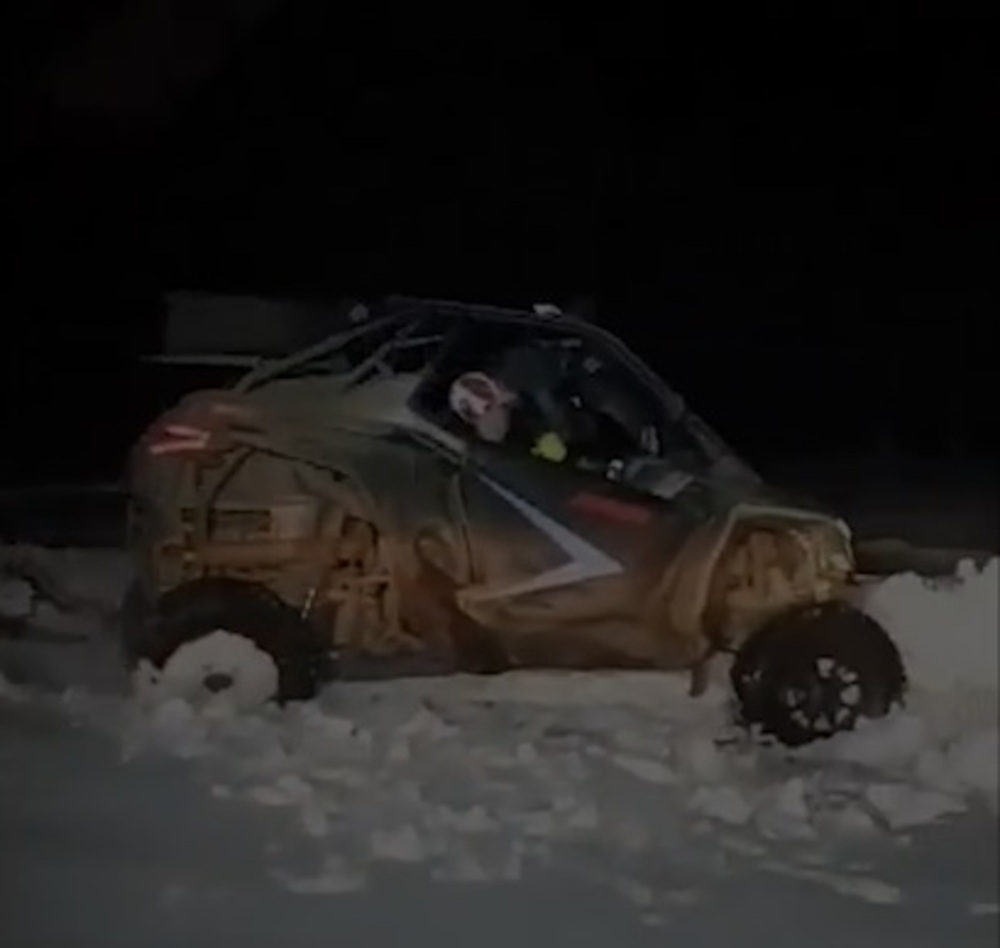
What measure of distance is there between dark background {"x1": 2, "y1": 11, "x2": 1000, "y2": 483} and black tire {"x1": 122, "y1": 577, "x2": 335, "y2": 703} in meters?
0.08

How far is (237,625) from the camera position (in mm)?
1204

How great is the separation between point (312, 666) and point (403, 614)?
0.06 metres

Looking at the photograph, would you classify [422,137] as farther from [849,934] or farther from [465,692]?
[849,934]

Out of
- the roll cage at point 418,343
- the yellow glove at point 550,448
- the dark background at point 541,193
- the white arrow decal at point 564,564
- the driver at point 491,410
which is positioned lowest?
the white arrow decal at point 564,564

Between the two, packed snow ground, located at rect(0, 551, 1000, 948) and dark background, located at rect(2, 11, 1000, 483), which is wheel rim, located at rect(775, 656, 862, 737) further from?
dark background, located at rect(2, 11, 1000, 483)

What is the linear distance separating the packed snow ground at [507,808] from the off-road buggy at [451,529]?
0.07 feet

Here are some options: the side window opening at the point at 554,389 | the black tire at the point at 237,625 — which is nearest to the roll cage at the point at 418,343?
the side window opening at the point at 554,389

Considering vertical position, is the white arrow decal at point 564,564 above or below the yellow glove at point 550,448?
below

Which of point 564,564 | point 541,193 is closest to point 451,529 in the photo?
point 564,564

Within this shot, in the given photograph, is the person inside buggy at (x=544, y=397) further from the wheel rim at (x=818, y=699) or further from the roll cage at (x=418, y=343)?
the wheel rim at (x=818, y=699)

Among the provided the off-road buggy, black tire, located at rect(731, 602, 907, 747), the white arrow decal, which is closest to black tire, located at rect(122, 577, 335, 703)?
the off-road buggy

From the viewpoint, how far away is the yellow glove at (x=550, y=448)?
1.19 meters

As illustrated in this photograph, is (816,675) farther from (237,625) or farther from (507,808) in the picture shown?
(237,625)

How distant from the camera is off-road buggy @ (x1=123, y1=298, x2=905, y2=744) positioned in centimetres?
118
